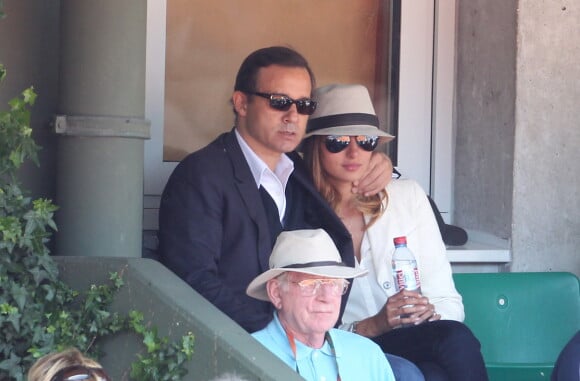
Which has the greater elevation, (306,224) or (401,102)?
(401,102)

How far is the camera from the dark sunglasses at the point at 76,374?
213 centimetres

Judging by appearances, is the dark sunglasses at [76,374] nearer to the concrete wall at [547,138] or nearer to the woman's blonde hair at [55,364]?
the woman's blonde hair at [55,364]

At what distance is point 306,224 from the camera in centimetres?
411

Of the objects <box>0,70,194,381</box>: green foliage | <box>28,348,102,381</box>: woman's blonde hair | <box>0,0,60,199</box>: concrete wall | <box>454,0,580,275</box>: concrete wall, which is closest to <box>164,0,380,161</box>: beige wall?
<box>454,0,580,275</box>: concrete wall

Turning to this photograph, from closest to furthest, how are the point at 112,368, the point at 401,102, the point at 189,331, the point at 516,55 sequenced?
1. the point at 189,331
2. the point at 112,368
3. the point at 516,55
4. the point at 401,102

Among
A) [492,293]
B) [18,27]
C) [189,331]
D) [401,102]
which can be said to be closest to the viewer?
[189,331]

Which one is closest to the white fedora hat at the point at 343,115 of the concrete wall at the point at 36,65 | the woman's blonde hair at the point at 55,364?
the concrete wall at the point at 36,65

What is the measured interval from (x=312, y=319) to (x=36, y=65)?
169 centimetres

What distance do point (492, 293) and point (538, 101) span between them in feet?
3.21

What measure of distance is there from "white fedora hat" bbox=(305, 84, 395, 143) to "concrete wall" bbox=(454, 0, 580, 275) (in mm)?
884

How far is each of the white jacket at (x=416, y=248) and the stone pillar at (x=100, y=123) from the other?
1028 mm

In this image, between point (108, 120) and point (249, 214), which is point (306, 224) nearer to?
point (249, 214)

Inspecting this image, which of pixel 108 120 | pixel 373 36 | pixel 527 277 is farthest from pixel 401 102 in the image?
pixel 108 120

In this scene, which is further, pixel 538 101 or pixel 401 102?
pixel 401 102
